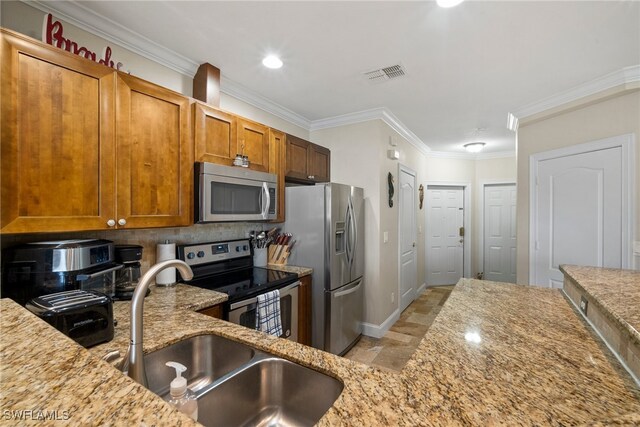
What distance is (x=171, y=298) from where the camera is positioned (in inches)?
65.4

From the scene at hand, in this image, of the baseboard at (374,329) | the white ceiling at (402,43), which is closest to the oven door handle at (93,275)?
the white ceiling at (402,43)

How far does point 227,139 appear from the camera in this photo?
7.15 ft

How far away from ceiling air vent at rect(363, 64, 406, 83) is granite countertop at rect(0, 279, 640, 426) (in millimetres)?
1931

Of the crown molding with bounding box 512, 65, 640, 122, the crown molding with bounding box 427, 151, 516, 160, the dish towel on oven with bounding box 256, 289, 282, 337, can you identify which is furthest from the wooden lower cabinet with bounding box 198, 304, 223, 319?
the crown molding with bounding box 427, 151, 516, 160

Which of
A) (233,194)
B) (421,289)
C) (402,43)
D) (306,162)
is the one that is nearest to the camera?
(402,43)

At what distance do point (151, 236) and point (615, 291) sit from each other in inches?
103

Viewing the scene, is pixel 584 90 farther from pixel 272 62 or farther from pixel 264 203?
pixel 264 203

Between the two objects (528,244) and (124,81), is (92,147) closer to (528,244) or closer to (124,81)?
(124,81)

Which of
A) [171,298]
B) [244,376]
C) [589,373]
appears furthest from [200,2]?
[589,373]

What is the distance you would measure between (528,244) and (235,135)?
3196 mm

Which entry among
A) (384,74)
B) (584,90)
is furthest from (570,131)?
(384,74)

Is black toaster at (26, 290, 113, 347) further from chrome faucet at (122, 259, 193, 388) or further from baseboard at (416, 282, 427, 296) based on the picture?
baseboard at (416, 282, 427, 296)

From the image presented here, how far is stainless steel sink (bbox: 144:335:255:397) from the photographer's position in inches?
42.9

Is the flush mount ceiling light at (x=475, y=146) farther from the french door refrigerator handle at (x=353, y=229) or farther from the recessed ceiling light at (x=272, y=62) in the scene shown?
the recessed ceiling light at (x=272, y=62)
